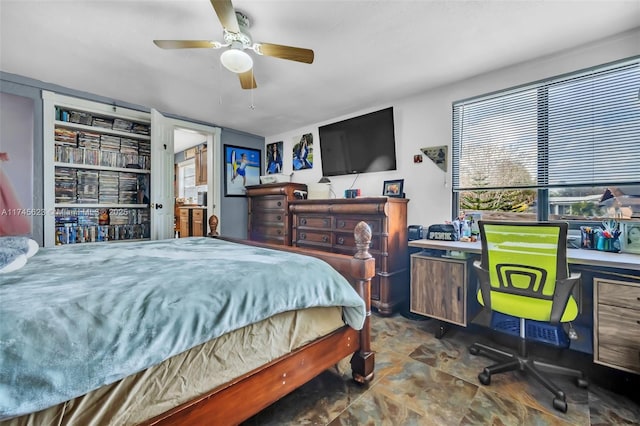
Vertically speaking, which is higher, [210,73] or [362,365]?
[210,73]

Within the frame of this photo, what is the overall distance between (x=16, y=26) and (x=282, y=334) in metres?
2.77

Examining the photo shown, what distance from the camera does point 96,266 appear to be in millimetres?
1374

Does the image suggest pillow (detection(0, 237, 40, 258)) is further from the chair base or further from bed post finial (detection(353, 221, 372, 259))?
the chair base

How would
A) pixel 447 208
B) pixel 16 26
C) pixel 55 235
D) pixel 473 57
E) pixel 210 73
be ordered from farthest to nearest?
pixel 55 235
pixel 447 208
pixel 210 73
pixel 473 57
pixel 16 26

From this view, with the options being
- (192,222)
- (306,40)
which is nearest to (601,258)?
(306,40)

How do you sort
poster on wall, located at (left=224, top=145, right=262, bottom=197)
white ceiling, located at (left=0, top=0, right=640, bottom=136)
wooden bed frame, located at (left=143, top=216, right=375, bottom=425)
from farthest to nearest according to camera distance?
poster on wall, located at (left=224, top=145, right=262, bottom=197) < white ceiling, located at (left=0, top=0, right=640, bottom=136) < wooden bed frame, located at (left=143, top=216, right=375, bottom=425)

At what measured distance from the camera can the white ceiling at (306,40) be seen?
173cm

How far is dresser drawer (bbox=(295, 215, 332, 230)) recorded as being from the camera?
127 inches

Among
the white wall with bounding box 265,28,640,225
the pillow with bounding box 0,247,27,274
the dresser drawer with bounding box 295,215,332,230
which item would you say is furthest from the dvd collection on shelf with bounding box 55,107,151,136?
the white wall with bounding box 265,28,640,225

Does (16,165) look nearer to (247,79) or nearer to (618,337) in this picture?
(247,79)

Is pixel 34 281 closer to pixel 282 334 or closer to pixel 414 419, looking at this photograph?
pixel 282 334

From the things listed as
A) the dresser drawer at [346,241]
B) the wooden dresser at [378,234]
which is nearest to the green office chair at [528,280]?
the wooden dresser at [378,234]

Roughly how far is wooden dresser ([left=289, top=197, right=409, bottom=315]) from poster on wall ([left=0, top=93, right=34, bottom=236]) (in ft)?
9.54

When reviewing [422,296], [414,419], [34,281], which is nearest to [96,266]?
[34,281]
